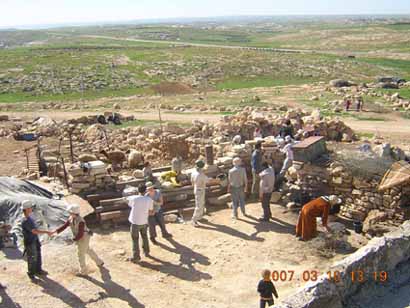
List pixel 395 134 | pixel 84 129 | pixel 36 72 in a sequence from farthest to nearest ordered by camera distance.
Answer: pixel 36 72
pixel 84 129
pixel 395 134

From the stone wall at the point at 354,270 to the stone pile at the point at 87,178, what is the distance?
299 inches

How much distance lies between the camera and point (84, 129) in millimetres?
27719

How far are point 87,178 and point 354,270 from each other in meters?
7.96

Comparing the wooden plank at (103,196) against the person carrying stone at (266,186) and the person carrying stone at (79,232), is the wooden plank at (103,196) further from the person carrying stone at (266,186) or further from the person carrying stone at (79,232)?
the person carrying stone at (266,186)

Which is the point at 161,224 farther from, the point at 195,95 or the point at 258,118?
the point at 195,95

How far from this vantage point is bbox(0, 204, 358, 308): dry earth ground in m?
9.55

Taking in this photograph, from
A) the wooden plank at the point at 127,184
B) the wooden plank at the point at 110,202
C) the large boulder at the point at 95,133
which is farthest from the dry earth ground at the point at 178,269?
the large boulder at the point at 95,133

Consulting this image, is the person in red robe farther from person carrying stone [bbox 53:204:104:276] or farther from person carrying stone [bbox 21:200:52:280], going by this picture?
person carrying stone [bbox 21:200:52:280]

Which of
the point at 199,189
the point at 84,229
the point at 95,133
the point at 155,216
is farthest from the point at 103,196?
the point at 95,133

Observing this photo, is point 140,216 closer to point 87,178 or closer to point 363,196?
point 87,178

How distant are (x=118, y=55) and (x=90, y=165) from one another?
2543 inches

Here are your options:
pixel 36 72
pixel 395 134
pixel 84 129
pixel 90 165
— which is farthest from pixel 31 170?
pixel 36 72
